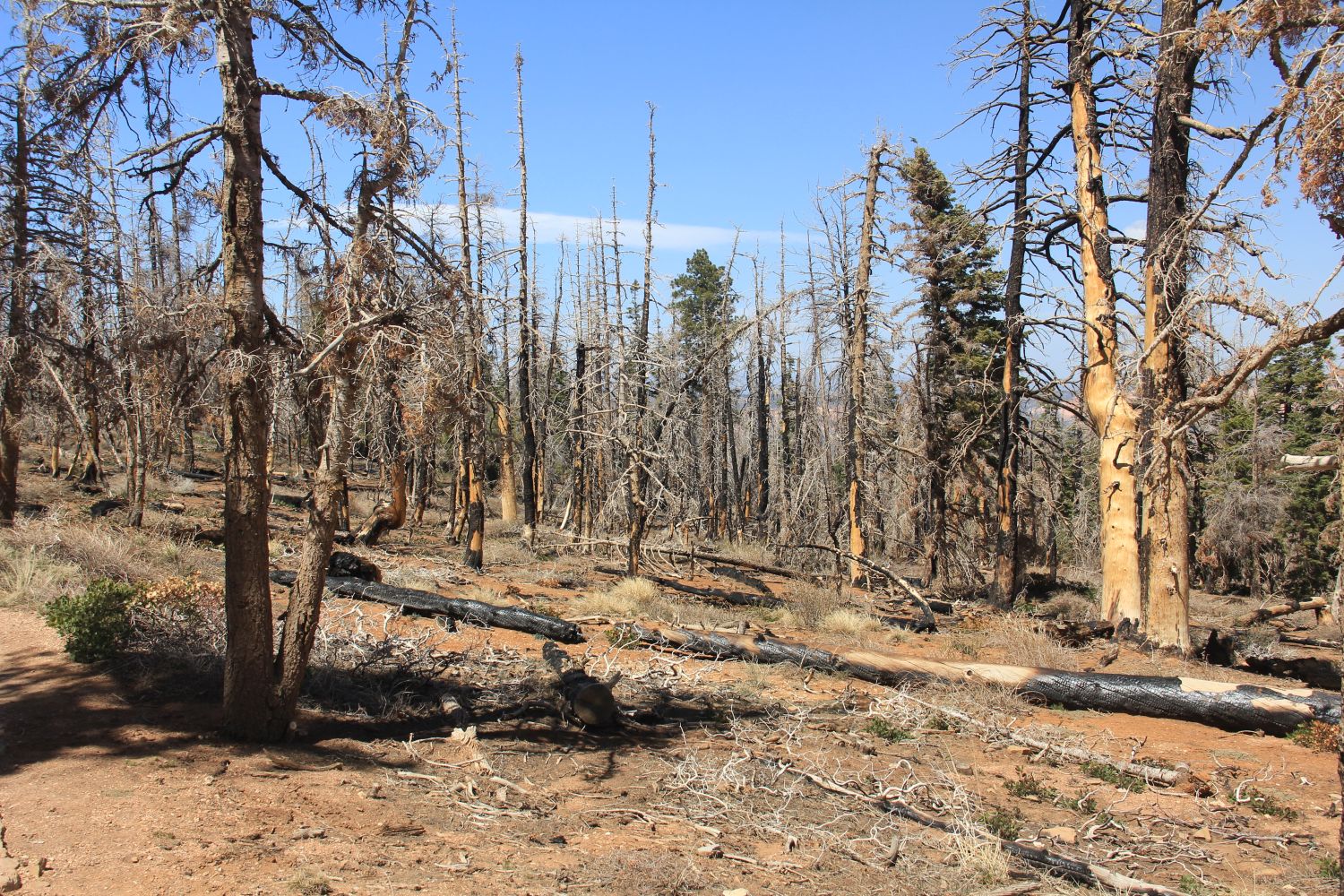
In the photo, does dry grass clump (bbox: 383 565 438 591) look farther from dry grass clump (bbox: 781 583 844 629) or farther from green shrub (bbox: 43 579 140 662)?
dry grass clump (bbox: 781 583 844 629)

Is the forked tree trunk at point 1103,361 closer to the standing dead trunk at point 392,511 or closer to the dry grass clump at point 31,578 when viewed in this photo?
the standing dead trunk at point 392,511

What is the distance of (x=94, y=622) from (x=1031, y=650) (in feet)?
35.6

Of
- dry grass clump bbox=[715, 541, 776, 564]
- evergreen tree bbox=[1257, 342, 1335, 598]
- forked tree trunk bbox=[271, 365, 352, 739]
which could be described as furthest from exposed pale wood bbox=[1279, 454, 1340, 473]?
evergreen tree bbox=[1257, 342, 1335, 598]

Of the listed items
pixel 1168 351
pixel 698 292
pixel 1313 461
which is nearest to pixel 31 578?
pixel 1313 461

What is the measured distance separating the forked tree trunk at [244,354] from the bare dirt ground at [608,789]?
982mm

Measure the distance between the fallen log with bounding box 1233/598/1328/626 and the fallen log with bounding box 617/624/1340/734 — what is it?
15.3 ft

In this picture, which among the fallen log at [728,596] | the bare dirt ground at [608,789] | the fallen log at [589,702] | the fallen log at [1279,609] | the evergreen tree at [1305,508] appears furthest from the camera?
the evergreen tree at [1305,508]

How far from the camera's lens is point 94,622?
800 centimetres

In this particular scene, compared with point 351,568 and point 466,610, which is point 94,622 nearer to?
point 466,610

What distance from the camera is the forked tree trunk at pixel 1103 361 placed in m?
11.5

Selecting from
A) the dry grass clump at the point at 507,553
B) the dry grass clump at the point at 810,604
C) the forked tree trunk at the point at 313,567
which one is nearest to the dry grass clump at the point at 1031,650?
the dry grass clump at the point at 810,604

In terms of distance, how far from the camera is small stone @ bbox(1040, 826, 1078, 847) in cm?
593

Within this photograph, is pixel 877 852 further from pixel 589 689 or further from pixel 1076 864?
pixel 589 689

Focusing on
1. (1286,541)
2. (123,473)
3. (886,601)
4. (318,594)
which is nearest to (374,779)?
(318,594)
